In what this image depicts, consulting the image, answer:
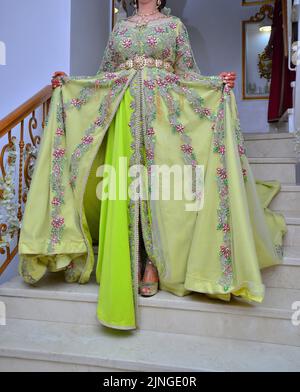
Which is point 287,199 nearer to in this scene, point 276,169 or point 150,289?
point 276,169

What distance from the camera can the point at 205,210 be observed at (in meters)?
1.47

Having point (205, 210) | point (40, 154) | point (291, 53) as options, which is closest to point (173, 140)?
point (205, 210)

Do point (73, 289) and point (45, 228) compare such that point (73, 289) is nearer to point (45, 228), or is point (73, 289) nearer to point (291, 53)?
point (45, 228)

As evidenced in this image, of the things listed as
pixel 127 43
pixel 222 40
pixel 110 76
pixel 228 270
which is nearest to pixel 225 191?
pixel 228 270

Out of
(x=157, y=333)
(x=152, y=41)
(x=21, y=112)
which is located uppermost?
(x=152, y=41)

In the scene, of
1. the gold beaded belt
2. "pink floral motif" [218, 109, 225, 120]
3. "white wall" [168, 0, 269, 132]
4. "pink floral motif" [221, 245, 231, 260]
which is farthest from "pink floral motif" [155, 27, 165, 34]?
"white wall" [168, 0, 269, 132]

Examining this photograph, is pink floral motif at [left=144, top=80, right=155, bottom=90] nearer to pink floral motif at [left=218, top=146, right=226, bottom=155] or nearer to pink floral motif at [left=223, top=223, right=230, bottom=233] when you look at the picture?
pink floral motif at [left=218, top=146, right=226, bottom=155]

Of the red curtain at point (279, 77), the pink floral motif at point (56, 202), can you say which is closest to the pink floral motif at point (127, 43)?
the pink floral motif at point (56, 202)

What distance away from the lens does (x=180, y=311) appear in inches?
57.2

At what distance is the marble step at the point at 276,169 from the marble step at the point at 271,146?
0.82 ft

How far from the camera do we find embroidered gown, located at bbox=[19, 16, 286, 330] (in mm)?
1430

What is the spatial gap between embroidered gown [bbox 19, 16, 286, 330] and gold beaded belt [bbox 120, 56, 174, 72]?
21 millimetres

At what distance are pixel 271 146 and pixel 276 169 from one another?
360 millimetres

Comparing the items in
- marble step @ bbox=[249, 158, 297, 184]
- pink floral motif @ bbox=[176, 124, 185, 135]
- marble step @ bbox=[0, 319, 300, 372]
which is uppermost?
pink floral motif @ bbox=[176, 124, 185, 135]
